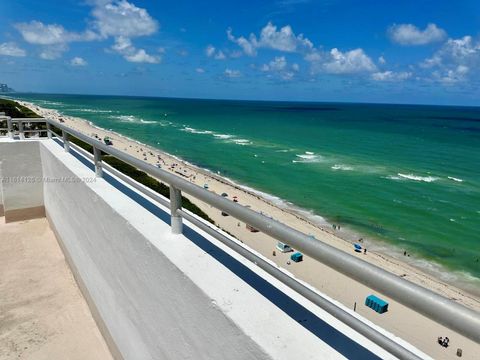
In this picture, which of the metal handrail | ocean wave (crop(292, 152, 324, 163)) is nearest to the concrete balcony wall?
the metal handrail

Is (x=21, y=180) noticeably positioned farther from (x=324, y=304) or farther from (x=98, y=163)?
(x=324, y=304)

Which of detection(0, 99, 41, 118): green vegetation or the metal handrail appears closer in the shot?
the metal handrail

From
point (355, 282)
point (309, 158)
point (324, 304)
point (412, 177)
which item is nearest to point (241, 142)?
point (309, 158)

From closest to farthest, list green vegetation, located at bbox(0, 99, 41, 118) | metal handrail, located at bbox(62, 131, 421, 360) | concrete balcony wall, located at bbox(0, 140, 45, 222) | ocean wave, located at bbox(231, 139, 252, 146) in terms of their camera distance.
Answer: metal handrail, located at bbox(62, 131, 421, 360) → concrete balcony wall, located at bbox(0, 140, 45, 222) → green vegetation, located at bbox(0, 99, 41, 118) → ocean wave, located at bbox(231, 139, 252, 146)

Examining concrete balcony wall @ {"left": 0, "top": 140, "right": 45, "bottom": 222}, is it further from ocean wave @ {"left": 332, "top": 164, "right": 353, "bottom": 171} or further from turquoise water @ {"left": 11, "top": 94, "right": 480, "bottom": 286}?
ocean wave @ {"left": 332, "top": 164, "right": 353, "bottom": 171}

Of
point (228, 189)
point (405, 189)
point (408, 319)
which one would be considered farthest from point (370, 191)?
point (408, 319)

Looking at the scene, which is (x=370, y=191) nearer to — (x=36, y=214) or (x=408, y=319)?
(x=408, y=319)
